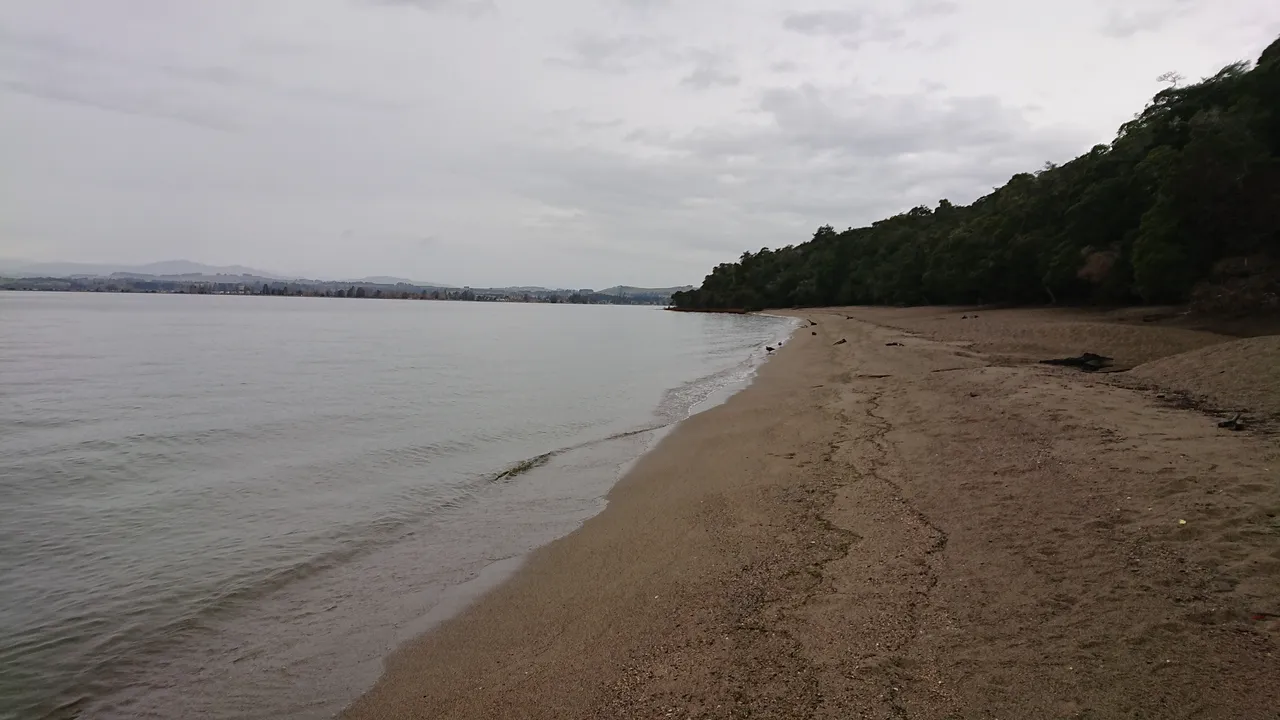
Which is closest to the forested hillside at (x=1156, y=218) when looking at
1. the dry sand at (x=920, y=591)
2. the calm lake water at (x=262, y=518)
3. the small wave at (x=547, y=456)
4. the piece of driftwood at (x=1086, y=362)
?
the piece of driftwood at (x=1086, y=362)

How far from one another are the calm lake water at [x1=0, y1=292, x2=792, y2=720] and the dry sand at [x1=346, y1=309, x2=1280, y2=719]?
3.34 ft

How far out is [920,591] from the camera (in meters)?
5.02

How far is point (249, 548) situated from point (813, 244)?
424 feet

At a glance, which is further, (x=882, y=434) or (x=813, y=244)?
(x=813, y=244)

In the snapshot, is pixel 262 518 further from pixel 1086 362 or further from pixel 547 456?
pixel 1086 362

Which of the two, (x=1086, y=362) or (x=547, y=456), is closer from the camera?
(x=547, y=456)

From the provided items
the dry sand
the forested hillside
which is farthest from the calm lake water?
the forested hillside

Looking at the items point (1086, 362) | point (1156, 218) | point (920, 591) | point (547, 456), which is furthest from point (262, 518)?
point (1156, 218)

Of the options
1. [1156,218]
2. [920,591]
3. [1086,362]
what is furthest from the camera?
[1156,218]

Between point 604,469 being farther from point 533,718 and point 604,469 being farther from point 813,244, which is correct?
point 813,244

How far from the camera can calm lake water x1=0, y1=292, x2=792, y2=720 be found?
5391 millimetres

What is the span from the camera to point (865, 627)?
4562 mm

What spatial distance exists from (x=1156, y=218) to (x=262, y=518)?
28.9 meters

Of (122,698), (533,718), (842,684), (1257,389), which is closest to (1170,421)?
(1257,389)
